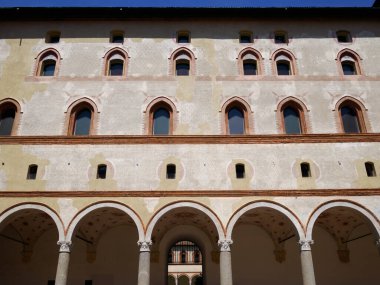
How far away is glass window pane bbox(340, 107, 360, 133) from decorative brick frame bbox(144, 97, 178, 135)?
7254 millimetres

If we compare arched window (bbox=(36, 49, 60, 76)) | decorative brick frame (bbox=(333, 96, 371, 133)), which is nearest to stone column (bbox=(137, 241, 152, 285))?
arched window (bbox=(36, 49, 60, 76))

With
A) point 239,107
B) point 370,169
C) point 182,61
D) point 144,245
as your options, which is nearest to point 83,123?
point 182,61

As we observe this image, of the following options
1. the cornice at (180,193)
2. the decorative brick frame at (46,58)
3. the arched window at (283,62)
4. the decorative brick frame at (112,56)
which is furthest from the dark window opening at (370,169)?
the decorative brick frame at (46,58)

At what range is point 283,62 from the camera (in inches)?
696

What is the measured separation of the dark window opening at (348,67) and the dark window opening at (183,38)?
24.0 feet

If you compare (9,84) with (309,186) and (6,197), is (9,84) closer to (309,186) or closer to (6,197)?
(6,197)

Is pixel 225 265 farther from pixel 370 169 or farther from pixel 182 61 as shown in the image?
pixel 182 61

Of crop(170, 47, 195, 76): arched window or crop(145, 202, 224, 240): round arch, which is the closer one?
crop(145, 202, 224, 240): round arch

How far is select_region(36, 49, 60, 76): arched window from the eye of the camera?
17.5 m

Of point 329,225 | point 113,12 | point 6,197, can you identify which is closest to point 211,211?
point 329,225

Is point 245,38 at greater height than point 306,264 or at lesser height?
greater

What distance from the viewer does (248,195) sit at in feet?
47.5

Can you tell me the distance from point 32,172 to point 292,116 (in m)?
11.0

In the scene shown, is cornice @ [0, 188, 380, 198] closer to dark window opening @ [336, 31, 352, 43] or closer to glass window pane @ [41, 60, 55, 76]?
glass window pane @ [41, 60, 55, 76]
